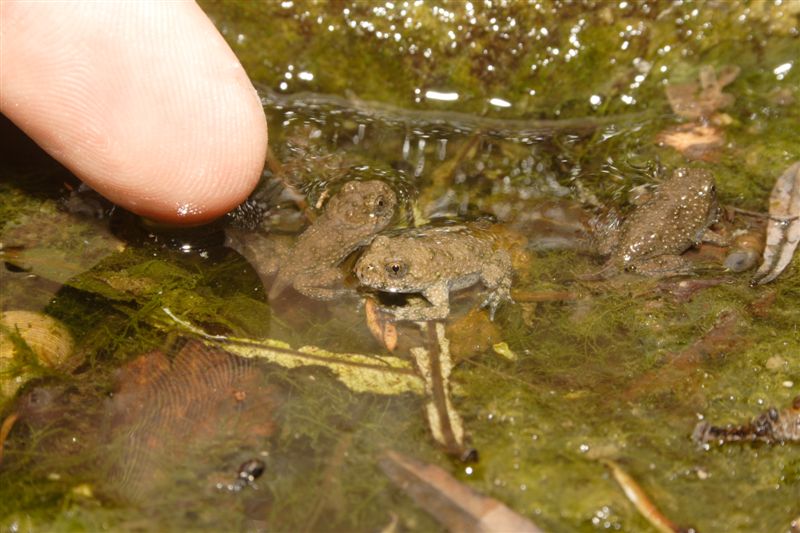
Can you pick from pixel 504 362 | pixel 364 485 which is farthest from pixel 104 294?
pixel 504 362

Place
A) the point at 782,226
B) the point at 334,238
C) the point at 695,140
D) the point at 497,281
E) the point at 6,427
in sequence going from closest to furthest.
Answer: the point at 6,427
the point at 497,281
the point at 782,226
the point at 334,238
the point at 695,140

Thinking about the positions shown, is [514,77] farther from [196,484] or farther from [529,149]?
[196,484]

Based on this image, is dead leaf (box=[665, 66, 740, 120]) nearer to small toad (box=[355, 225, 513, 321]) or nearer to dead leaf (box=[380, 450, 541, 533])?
small toad (box=[355, 225, 513, 321])

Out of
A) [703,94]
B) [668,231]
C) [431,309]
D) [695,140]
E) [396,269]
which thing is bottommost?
[431,309]

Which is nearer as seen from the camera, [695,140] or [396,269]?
[396,269]

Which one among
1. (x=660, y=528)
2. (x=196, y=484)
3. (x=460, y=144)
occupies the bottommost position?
(x=196, y=484)

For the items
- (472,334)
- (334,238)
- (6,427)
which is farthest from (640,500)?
(6,427)

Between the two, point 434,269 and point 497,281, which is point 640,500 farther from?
point 434,269
